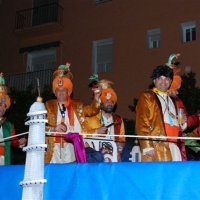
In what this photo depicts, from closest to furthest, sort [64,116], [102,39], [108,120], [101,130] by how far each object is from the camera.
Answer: [64,116] → [101,130] → [108,120] → [102,39]

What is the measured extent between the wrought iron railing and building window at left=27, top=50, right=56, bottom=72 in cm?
113

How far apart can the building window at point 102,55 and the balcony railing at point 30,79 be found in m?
1.71

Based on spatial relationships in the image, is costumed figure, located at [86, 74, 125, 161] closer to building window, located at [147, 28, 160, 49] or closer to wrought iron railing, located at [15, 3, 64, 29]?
building window, located at [147, 28, 160, 49]

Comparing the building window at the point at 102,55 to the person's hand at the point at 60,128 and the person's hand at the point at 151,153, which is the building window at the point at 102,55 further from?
the person's hand at the point at 151,153

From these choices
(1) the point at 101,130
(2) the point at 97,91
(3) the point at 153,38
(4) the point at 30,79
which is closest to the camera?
(2) the point at 97,91

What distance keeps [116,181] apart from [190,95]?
289 inches

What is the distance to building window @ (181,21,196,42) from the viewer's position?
43.1ft

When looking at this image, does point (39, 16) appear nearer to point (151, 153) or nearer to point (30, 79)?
point (30, 79)

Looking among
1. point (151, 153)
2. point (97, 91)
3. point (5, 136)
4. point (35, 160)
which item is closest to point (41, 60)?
point (5, 136)

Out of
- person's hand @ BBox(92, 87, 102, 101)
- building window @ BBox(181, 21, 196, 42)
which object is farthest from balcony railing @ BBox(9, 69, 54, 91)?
person's hand @ BBox(92, 87, 102, 101)

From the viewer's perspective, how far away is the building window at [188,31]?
1315 centimetres

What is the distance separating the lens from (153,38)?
13875 mm

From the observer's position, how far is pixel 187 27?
43.4ft

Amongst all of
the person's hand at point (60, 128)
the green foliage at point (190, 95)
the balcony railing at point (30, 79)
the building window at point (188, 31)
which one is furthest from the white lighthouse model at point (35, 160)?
the balcony railing at point (30, 79)
